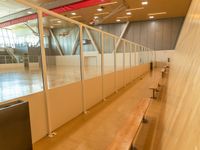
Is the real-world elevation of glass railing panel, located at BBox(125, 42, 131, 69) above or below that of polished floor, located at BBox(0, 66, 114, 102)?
above

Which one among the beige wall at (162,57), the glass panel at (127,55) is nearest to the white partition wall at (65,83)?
the glass panel at (127,55)

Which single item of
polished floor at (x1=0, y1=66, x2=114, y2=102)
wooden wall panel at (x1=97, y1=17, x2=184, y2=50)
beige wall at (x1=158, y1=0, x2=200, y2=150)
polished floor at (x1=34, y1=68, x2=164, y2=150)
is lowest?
polished floor at (x1=34, y1=68, x2=164, y2=150)

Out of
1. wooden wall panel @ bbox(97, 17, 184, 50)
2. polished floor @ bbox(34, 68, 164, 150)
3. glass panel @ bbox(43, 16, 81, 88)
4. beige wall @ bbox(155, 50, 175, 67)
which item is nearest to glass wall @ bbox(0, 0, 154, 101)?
glass panel @ bbox(43, 16, 81, 88)

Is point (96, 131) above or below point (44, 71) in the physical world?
below

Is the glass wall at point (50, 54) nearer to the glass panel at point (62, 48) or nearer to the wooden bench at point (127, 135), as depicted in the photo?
the glass panel at point (62, 48)

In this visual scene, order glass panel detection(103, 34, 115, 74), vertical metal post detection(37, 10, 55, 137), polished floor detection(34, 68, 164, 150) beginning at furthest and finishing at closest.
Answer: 1. glass panel detection(103, 34, 115, 74)
2. vertical metal post detection(37, 10, 55, 137)
3. polished floor detection(34, 68, 164, 150)

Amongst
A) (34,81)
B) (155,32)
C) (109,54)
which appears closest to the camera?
(34,81)

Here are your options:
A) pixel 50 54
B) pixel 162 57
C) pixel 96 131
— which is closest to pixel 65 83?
pixel 50 54

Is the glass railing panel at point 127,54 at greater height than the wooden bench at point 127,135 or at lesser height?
greater

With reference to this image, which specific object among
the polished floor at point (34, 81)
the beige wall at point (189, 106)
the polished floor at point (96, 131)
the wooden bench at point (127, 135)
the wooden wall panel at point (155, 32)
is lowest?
the polished floor at point (96, 131)

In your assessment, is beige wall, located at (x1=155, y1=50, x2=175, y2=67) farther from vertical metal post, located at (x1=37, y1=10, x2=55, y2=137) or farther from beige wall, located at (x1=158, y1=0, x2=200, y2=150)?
beige wall, located at (x1=158, y1=0, x2=200, y2=150)

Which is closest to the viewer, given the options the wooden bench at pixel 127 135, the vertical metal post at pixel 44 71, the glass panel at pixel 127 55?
the wooden bench at pixel 127 135

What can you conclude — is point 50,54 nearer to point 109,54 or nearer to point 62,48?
point 62,48

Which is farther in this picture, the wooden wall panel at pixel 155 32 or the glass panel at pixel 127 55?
the wooden wall panel at pixel 155 32
